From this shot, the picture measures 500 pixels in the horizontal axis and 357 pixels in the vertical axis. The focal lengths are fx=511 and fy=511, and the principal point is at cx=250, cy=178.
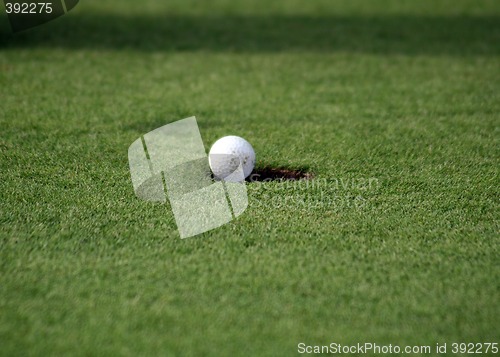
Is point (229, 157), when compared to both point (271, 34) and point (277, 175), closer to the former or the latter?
point (277, 175)

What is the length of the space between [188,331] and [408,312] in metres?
0.99

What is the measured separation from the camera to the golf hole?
3562mm

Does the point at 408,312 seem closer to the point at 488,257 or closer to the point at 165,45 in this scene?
the point at 488,257

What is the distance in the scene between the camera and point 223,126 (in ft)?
14.6

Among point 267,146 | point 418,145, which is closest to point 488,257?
point 418,145

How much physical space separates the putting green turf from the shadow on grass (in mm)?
74

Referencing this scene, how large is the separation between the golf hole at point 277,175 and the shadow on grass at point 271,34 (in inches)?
139

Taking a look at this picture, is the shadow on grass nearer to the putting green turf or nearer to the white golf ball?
the putting green turf

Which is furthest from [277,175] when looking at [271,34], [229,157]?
[271,34]

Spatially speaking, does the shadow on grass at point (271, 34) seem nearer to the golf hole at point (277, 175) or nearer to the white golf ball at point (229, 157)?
the golf hole at point (277, 175)

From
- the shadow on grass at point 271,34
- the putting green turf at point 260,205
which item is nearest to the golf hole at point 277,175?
the putting green turf at point 260,205

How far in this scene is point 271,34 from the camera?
753 centimetres

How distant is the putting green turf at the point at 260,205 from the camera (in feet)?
7.35

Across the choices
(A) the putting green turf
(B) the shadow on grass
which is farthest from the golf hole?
(B) the shadow on grass
